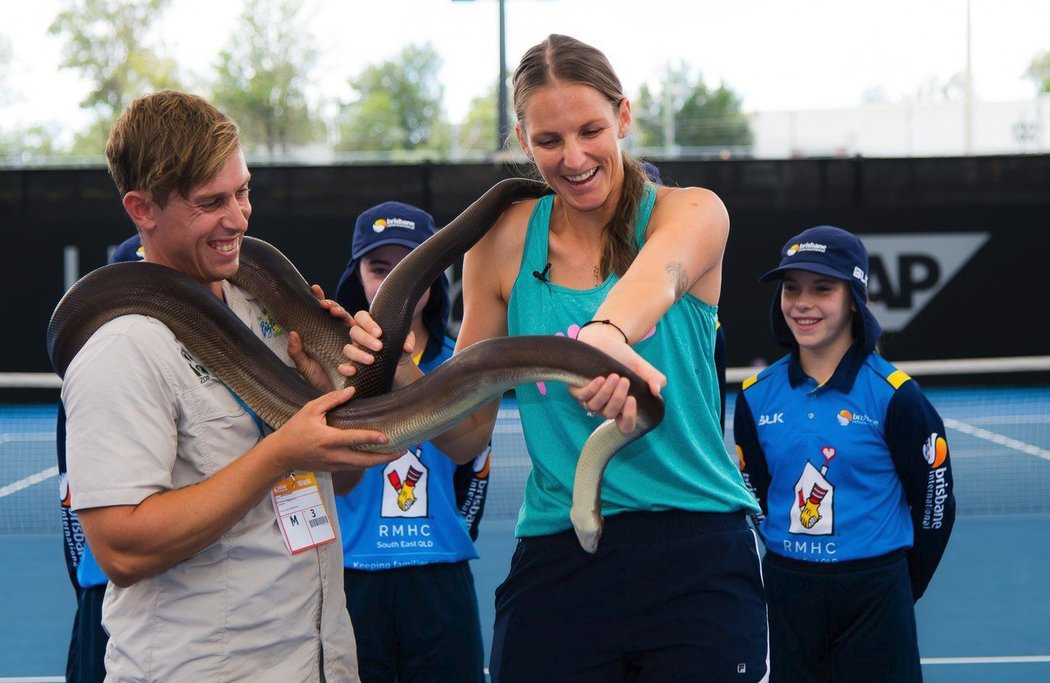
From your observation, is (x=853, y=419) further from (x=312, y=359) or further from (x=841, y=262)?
(x=312, y=359)

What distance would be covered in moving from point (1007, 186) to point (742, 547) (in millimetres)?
13204

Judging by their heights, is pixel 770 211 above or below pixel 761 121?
below

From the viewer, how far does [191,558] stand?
7.61ft

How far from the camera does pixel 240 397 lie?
2443 millimetres

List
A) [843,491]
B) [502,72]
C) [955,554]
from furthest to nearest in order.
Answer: [502,72] → [955,554] → [843,491]

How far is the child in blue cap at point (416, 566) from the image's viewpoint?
391cm

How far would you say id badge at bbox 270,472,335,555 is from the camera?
2422 mm

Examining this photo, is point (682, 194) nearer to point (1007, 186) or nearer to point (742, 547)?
point (742, 547)

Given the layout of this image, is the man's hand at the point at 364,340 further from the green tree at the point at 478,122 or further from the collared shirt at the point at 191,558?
the green tree at the point at 478,122

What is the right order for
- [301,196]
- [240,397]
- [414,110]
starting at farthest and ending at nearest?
[414,110], [301,196], [240,397]

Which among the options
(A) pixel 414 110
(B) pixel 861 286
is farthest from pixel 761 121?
(B) pixel 861 286

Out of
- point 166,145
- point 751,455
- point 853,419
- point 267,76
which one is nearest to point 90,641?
point 166,145

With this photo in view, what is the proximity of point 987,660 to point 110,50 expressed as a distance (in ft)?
138

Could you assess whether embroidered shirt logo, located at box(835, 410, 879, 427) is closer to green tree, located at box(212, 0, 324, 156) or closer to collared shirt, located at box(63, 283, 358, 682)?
collared shirt, located at box(63, 283, 358, 682)
